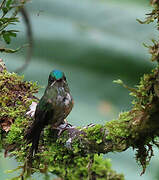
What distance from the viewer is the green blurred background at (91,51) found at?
328 cm

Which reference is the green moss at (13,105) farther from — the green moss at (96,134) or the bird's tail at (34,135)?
the green moss at (96,134)

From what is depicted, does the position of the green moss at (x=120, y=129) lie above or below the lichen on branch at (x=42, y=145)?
above

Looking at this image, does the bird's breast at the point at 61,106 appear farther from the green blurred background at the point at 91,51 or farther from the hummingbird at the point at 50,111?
the green blurred background at the point at 91,51

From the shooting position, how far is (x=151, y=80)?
99cm

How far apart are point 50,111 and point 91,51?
106 inches

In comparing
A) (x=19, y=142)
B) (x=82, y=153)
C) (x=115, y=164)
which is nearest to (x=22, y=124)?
(x=19, y=142)

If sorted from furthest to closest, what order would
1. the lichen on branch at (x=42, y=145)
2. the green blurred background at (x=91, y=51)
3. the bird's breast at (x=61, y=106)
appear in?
the green blurred background at (x=91, y=51)
the bird's breast at (x=61, y=106)
the lichen on branch at (x=42, y=145)

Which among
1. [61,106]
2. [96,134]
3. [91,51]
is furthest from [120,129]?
[91,51]

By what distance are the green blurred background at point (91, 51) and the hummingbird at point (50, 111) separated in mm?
1852

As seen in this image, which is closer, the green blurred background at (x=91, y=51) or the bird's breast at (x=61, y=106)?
the bird's breast at (x=61, y=106)

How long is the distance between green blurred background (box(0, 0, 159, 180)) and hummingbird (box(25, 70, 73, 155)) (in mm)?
1852

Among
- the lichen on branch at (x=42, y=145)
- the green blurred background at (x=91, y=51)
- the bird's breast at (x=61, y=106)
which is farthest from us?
the green blurred background at (x=91, y=51)

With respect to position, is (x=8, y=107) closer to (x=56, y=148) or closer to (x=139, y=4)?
(x=56, y=148)

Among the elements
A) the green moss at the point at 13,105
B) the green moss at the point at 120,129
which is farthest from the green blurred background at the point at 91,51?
the green moss at the point at 120,129
